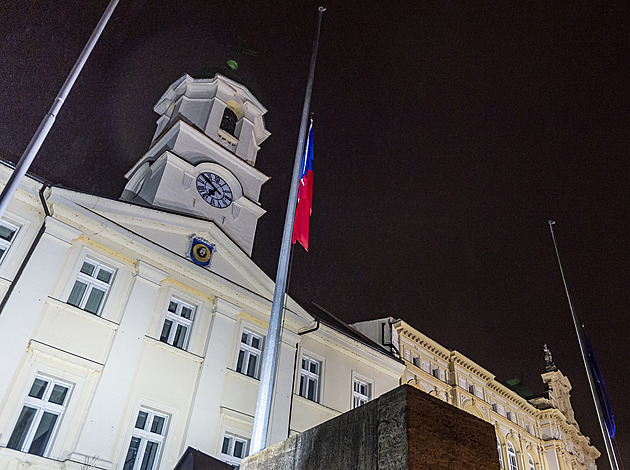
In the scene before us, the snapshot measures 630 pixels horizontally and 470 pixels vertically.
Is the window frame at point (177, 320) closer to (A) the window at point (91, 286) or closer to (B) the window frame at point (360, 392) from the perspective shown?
(A) the window at point (91, 286)

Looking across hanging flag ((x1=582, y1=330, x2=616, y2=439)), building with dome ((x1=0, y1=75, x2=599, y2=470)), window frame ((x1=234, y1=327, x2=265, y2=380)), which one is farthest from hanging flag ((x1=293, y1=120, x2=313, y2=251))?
hanging flag ((x1=582, y1=330, x2=616, y2=439))

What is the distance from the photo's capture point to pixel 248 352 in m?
20.0

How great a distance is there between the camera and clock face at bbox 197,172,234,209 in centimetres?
2541

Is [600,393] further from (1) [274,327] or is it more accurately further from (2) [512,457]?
(2) [512,457]

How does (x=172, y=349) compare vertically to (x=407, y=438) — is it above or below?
above

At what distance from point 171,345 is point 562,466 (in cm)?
4203

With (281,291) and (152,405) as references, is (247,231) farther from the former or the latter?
(281,291)

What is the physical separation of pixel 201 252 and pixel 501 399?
3176 cm

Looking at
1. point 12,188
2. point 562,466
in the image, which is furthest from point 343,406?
point 562,466

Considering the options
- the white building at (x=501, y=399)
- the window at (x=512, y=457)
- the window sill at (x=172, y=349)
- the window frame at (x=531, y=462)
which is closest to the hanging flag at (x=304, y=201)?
the window sill at (x=172, y=349)

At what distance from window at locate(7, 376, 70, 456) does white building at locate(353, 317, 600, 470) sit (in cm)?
1939

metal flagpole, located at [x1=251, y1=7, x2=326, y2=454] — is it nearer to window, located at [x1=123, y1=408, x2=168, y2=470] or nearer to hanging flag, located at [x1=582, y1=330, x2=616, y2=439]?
window, located at [x1=123, y1=408, x2=168, y2=470]

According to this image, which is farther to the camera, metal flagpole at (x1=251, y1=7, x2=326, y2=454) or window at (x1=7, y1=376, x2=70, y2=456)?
window at (x1=7, y1=376, x2=70, y2=456)

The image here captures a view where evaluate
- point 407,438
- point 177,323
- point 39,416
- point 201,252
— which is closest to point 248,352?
point 177,323
